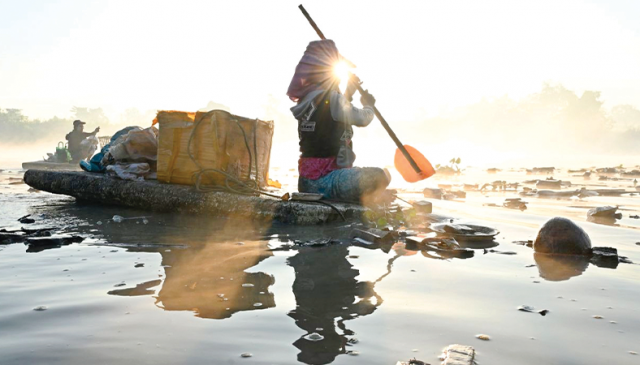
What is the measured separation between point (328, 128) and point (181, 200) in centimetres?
190

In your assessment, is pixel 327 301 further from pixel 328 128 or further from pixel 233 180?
pixel 233 180

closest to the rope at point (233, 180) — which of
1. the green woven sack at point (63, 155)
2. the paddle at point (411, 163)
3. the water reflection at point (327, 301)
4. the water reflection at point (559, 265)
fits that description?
the paddle at point (411, 163)

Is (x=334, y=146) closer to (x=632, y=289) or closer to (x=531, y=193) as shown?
(x=632, y=289)

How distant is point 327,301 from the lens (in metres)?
2.64

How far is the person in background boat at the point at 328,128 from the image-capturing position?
5730mm

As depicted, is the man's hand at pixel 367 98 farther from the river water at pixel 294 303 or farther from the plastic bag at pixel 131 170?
the plastic bag at pixel 131 170

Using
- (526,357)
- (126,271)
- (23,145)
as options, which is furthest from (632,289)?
(23,145)

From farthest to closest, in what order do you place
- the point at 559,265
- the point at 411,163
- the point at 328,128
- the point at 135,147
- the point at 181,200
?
the point at 135,147 < the point at 411,163 < the point at 181,200 < the point at 328,128 < the point at 559,265

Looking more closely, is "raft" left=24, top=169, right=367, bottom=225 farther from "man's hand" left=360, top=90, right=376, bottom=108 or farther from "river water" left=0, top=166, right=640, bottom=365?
"man's hand" left=360, top=90, right=376, bottom=108

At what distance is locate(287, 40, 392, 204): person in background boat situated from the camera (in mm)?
5730

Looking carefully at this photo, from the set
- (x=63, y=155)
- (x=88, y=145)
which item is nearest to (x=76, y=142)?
(x=63, y=155)

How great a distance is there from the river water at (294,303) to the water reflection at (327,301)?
1cm

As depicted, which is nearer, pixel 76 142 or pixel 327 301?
pixel 327 301

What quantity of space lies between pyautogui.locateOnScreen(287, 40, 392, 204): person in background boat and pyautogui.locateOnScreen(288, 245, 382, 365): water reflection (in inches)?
81.4
